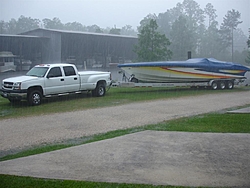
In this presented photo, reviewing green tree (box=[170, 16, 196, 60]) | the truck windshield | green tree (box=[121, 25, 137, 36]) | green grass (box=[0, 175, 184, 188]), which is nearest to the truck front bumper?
the truck windshield

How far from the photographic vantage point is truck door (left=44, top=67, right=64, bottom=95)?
1516cm

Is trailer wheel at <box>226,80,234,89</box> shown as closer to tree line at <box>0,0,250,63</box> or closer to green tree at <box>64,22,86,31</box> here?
tree line at <box>0,0,250,63</box>

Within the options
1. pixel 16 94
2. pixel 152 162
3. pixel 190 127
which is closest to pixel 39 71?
pixel 16 94

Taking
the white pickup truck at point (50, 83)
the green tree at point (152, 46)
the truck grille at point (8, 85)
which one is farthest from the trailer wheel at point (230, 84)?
the truck grille at point (8, 85)

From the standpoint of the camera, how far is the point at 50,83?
15234 mm

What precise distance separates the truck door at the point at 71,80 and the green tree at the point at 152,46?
62.7 feet

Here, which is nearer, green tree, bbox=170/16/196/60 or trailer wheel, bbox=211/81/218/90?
trailer wheel, bbox=211/81/218/90

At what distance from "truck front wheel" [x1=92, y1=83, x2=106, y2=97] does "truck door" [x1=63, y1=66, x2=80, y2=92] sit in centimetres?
137

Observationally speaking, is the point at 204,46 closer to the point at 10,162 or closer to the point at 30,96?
the point at 30,96

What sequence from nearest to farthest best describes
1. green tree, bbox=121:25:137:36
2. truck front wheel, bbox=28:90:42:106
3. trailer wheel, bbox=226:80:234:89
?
truck front wheel, bbox=28:90:42:106, trailer wheel, bbox=226:80:234:89, green tree, bbox=121:25:137:36

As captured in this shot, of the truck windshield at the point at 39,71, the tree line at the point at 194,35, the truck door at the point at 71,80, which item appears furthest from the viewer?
the tree line at the point at 194,35

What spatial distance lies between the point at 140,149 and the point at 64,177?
7.23 feet

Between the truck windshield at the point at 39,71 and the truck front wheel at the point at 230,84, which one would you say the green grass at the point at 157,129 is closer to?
the truck windshield at the point at 39,71

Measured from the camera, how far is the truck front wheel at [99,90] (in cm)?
1769
